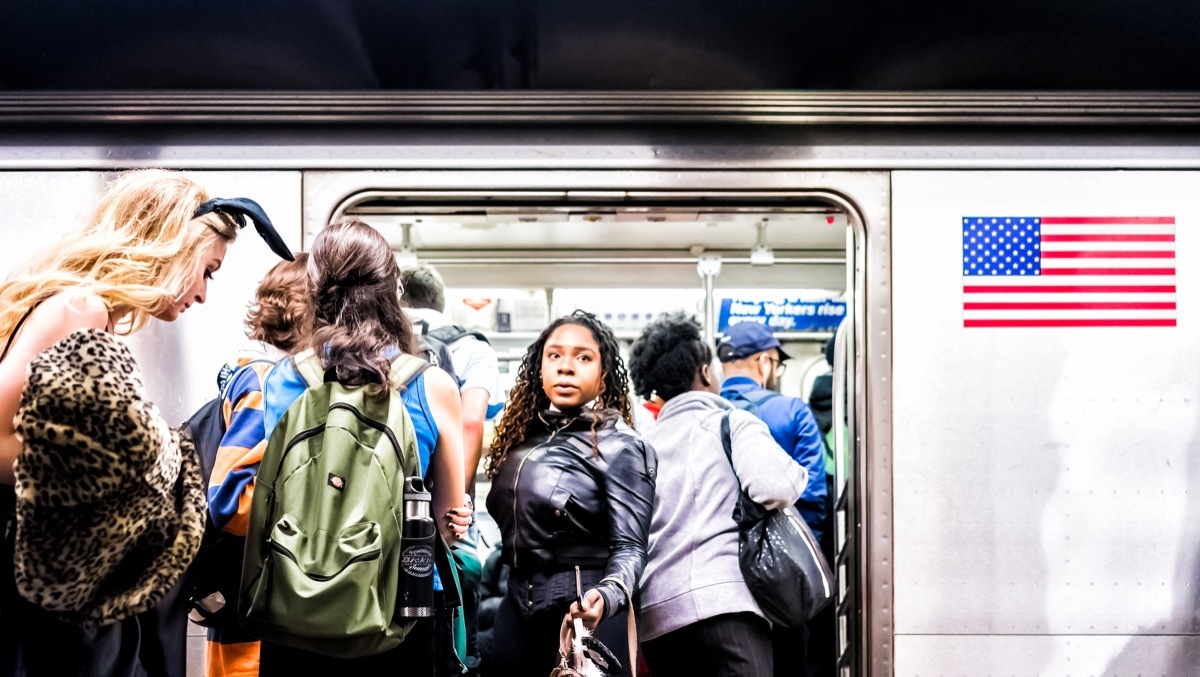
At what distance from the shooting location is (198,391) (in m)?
3.07

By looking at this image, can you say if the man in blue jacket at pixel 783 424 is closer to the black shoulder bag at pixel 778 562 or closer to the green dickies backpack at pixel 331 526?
the black shoulder bag at pixel 778 562

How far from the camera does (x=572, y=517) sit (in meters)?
2.59

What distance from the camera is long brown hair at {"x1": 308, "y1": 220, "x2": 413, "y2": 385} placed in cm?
202

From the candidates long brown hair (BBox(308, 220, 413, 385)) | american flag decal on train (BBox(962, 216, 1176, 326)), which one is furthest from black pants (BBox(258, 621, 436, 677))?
american flag decal on train (BBox(962, 216, 1176, 326))

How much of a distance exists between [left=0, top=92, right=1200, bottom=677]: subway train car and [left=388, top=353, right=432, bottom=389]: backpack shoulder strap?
46.1 inches

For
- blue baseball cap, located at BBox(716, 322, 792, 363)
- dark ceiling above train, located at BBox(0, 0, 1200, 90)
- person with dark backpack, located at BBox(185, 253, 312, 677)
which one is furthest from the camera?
blue baseball cap, located at BBox(716, 322, 792, 363)

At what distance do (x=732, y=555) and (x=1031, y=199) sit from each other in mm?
1480

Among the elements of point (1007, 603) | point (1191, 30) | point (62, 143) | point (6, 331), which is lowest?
point (1007, 603)

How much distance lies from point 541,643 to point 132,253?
1.40m

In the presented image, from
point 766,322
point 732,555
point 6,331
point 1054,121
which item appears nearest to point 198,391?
point 6,331

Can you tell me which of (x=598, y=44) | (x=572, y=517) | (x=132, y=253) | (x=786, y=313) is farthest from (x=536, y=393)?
(x=786, y=313)

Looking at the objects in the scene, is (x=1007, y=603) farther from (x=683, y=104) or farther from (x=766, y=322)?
(x=766, y=322)

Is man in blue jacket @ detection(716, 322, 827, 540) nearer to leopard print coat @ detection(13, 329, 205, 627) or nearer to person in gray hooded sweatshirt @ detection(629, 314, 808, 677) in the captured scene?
person in gray hooded sweatshirt @ detection(629, 314, 808, 677)

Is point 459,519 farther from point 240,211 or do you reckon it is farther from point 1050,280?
point 1050,280
